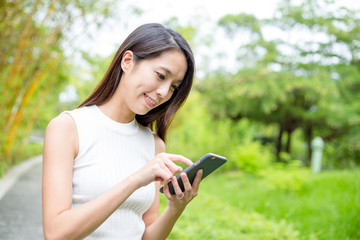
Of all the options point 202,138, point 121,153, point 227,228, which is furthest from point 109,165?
point 202,138

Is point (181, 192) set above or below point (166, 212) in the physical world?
above

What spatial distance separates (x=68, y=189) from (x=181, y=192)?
351 mm

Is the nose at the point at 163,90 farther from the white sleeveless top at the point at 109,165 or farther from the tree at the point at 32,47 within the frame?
the tree at the point at 32,47

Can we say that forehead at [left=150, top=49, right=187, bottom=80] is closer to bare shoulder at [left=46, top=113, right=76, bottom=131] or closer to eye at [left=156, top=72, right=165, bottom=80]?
eye at [left=156, top=72, right=165, bottom=80]

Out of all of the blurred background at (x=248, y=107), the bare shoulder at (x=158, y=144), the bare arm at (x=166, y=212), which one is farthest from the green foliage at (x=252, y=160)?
the bare arm at (x=166, y=212)

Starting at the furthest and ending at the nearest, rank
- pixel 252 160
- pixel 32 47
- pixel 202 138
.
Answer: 1. pixel 202 138
2. pixel 252 160
3. pixel 32 47

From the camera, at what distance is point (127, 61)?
1.32m

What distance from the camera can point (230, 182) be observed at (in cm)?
825

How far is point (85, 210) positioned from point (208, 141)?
383 inches

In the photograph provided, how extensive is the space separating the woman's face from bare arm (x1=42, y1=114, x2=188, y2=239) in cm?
27

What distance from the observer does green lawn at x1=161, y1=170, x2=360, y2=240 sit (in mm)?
3434

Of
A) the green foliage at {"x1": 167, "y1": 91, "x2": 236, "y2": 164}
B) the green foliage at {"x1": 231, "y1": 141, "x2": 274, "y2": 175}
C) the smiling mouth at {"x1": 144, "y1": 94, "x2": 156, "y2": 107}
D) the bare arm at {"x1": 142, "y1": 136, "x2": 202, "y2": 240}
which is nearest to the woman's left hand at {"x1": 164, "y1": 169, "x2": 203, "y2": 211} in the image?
the bare arm at {"x1": 142, "y1": 136, "x2": 202, "y2": 240}

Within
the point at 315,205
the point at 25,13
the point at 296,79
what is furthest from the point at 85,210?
the point at 296,79

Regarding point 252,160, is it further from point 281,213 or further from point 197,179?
point 197,179
